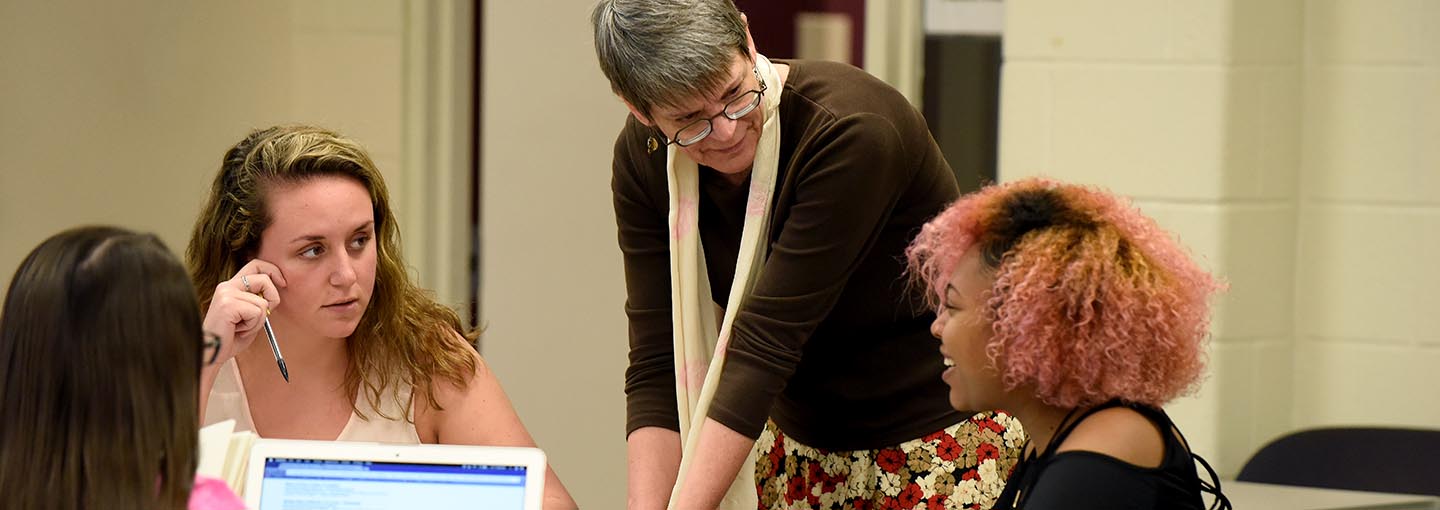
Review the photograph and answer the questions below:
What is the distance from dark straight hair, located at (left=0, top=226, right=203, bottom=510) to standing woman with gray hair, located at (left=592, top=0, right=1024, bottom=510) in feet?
2.17

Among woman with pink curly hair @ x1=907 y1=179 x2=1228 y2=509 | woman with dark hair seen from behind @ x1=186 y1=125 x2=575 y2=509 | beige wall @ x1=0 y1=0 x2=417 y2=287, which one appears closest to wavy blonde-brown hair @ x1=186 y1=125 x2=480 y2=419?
woman with dark hair seen from behind @ x1=186 y1=125 x2=575 y2=509

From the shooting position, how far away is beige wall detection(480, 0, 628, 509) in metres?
3.54

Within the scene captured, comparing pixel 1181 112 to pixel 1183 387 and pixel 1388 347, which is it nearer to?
pixel 1388 347

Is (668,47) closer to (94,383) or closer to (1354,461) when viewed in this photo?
(94,383)

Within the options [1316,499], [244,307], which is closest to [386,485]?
[244,307]

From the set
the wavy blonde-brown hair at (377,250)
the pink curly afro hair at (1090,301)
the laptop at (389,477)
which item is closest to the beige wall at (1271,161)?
the wavy blonde-brown hair at (377,250)

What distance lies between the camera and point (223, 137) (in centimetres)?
371

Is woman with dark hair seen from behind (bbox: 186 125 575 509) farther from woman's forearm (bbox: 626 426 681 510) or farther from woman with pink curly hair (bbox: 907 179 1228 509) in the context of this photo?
woman with pink curly hair (bbox: 907 179 1228 509)

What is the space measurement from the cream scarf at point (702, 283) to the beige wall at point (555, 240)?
1.65 meters

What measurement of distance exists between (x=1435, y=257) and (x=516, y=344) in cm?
190

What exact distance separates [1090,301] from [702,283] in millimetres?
672

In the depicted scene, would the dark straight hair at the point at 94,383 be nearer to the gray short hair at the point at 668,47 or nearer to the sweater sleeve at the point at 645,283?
the gray short hair at the point at 668,47

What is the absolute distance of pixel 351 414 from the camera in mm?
2010

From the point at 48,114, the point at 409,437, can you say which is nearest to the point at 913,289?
the point at 409,437
